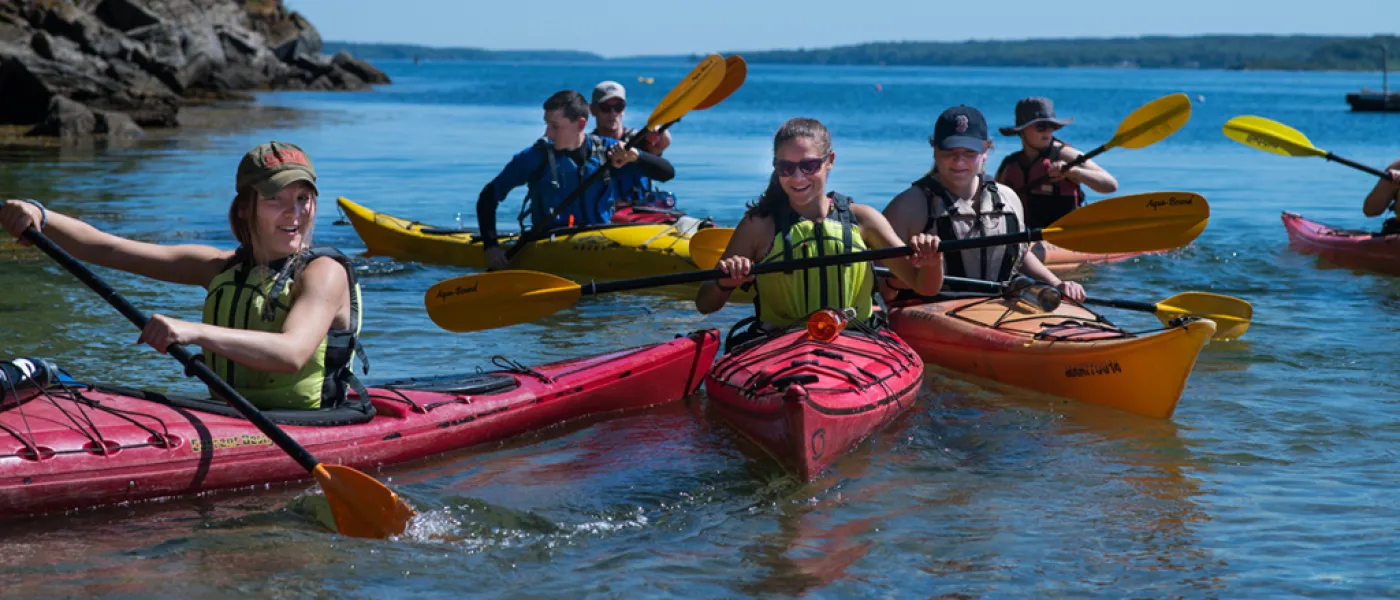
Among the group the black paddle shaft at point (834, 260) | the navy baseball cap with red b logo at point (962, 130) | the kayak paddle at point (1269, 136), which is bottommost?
the black paddle shaft at point (834, 260)

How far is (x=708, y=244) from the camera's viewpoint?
23.5 ft

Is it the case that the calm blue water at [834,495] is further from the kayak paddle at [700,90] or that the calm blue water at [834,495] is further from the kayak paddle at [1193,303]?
the kayak paddle at [700,90]

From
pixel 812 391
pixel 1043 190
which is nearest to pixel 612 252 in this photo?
pixel 1043 190

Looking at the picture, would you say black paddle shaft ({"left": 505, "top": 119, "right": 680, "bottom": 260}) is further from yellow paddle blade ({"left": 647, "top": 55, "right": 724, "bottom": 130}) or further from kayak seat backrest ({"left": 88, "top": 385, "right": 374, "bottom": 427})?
kayak seat backrest ({"left": 88, "top": 385, "right": 374, "bottom": 427})

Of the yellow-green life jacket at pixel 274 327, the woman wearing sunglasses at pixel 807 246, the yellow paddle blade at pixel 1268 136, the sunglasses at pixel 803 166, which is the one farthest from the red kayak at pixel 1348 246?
the yellow-green life jacket at pixel 274 327

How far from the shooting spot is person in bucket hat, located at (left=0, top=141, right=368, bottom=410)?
13.4ft

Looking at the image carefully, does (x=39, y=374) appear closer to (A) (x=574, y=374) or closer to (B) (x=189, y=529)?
(B) (x=189, y=529)

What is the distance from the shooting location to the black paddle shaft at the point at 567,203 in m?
8.73

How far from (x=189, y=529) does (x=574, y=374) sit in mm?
1860

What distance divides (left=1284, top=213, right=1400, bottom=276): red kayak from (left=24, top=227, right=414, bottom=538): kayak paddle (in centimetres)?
824

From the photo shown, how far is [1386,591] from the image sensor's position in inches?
162

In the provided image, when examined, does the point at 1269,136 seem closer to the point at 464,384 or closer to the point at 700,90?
the point at 700,90

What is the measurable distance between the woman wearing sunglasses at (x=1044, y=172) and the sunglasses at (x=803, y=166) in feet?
12.2

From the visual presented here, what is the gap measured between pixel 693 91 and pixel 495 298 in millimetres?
2432
